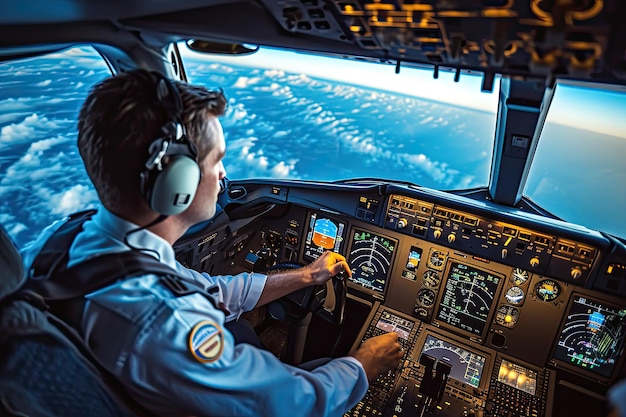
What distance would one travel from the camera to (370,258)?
2752 millimetres

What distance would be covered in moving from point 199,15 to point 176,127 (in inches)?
30.7

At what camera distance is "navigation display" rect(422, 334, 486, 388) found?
2244 millimetres

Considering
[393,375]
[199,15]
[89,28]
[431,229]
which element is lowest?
[393,375]

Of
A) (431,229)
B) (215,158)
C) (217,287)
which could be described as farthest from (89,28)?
(431,229)

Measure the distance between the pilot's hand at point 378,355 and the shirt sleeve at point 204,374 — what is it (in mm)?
310

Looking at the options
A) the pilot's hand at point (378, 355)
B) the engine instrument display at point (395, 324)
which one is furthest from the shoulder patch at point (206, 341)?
the engine instrument display at point (395, 324)

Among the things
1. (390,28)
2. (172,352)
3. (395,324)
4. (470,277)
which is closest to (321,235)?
(395,324)

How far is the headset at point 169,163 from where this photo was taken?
3.28 feet

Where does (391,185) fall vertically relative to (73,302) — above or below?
above

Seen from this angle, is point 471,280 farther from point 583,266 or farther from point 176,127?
point 176,127

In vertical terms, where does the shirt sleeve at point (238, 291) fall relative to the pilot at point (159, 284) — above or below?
below

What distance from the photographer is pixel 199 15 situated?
1.59m

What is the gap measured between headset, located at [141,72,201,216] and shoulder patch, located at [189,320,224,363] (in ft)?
0.97

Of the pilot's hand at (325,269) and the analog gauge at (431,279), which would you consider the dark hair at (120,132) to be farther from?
the analog gauge at (431,279)
